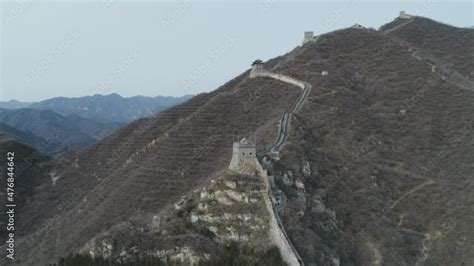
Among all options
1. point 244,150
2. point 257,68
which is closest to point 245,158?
point 244,150

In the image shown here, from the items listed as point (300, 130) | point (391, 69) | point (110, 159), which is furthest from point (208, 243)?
point (391, 69)

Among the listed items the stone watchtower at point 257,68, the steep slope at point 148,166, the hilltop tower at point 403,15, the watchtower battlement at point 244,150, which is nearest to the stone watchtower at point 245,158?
the watchtower battlement at point 244,150

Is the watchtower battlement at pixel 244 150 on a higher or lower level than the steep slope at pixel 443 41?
lower

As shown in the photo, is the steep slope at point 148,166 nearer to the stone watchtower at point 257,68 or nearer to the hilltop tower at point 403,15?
the stone watchtower at point 257,68

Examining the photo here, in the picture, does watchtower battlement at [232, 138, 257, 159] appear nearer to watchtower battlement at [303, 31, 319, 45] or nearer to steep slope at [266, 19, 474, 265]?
steep slope at [266, 19, 474, 265]

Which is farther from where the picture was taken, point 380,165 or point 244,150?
point 380,165

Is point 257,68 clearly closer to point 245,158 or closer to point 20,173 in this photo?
point 245,158

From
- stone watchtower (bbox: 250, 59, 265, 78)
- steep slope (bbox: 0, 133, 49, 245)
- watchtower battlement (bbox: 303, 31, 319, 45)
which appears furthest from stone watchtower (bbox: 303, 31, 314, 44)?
steep slope (bbox: 0, 133, 49, 245)

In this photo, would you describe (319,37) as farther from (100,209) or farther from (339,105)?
(100,209)
